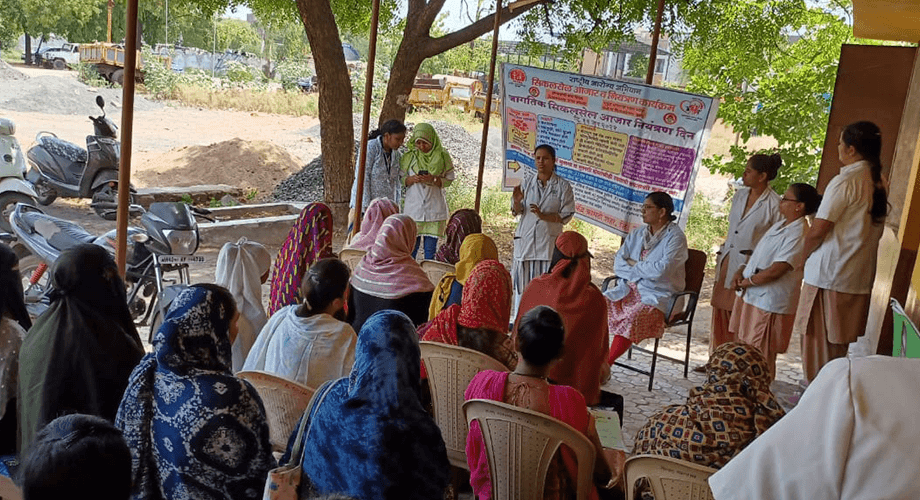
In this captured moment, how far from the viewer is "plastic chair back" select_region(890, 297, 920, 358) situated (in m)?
3.47

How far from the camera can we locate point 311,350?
10.3 ft

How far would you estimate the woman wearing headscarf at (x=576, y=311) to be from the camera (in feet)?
12.5

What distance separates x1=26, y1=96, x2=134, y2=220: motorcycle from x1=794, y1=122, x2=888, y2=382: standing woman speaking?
7.62 metres

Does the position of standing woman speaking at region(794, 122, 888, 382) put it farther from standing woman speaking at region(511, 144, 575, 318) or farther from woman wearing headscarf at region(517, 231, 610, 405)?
standing woman speaking at region(511, 144, 575, 318)

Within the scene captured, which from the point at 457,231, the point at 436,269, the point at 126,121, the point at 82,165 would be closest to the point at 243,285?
the point at 126,121

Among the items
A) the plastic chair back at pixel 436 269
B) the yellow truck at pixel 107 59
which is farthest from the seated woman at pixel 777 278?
the yellow truck at pixel 107 59

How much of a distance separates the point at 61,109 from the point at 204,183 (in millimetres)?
9112

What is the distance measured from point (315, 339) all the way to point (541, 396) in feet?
3.22

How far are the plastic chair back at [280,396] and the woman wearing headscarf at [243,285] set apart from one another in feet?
3.05

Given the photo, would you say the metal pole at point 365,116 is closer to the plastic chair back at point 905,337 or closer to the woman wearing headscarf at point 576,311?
the woman wearing headscarf at point 576,311

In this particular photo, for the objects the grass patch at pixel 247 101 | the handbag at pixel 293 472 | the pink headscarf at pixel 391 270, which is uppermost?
the grass patch at pixel 247 101

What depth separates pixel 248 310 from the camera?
3.90 meters

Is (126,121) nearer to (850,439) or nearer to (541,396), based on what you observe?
(541,396)

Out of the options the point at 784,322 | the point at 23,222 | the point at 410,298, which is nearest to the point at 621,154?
the point at 784,322
